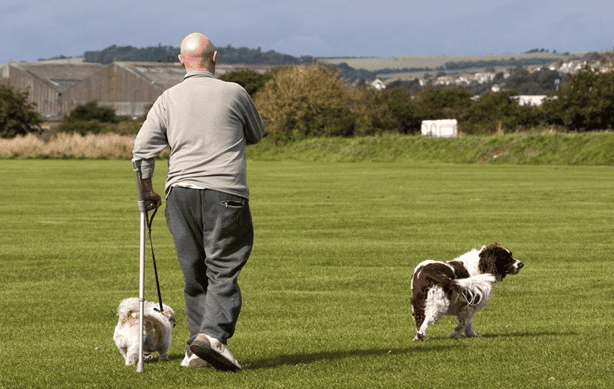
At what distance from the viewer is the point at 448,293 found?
8320 mm

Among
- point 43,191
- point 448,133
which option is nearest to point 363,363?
point 43,191

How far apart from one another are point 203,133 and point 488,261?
325cm

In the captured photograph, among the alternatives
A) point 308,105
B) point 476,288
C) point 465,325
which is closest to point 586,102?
point 308,105

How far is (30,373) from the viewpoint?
7.14 metres

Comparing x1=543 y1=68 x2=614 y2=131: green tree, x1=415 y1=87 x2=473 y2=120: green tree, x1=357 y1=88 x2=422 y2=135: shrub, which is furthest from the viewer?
x1=415 y1=87 x2=473 y2=120: green tree

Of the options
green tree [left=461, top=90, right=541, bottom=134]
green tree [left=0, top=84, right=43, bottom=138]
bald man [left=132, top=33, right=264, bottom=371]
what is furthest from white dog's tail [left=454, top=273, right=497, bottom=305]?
green tree [left=0, top=84, right=43, bottom=138]

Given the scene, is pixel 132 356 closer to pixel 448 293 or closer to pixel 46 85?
pixel 448 293

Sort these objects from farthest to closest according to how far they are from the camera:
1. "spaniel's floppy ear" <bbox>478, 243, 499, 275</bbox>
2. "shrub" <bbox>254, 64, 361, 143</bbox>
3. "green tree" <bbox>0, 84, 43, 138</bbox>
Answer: "green tree" <bbox>0, 84, 43, 138</bbox>, "shrub" <bbox>254, 64, 361, 143</bbox>, "spaniel's floppy ear" <bbox>478, 243, 499, 275</bbox>

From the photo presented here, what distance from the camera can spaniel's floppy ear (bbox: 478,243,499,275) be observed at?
887cm

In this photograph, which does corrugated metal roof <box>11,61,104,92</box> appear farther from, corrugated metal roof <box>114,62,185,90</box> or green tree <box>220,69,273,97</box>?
green tree <box>220,69,273,97</box>

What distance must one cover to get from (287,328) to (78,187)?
27539mm

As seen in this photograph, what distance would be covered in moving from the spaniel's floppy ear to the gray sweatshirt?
2.89 meters

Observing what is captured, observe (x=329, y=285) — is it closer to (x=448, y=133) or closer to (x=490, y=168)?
(x=490, y=168)

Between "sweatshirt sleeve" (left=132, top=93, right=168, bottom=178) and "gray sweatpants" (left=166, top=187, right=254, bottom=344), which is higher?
"sweatshirt sleeve" (left=132, top=93, right=168, bottom=178)
